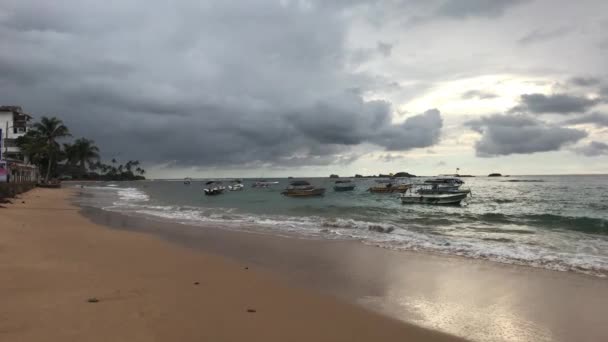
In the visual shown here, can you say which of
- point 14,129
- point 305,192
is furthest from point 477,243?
point 14,129

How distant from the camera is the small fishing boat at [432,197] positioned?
43.2m

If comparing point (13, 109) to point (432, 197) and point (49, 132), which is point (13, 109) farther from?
point (432, 197)

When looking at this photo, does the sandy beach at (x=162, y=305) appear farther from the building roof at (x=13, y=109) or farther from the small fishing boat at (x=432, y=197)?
the building roof at (x=13, y=109)

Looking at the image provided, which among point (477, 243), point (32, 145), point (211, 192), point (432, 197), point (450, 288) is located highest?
point (32, 145)

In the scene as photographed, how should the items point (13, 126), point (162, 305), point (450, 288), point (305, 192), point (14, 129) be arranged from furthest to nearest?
1. point (14, 129)
2. point (13, 126)
3. point (305, 192)
4. point (450, 288)
5. point (162, 305)

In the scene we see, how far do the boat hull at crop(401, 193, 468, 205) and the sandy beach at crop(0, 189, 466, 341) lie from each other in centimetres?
3755

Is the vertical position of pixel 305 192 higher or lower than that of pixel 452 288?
higher

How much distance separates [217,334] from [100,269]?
517cm

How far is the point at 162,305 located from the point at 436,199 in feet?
138

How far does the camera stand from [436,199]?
44219mm

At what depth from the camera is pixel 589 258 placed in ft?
40.8

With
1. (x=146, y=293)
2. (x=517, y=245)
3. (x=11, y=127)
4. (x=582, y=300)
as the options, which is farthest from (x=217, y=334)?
(x=11, y=127)

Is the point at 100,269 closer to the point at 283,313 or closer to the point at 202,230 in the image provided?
the point at 283,313

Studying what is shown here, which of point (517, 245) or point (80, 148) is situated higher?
point (80, 148)
